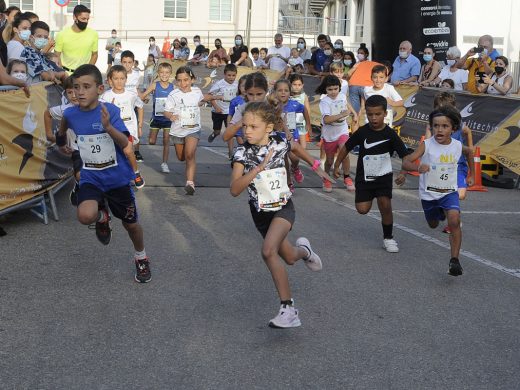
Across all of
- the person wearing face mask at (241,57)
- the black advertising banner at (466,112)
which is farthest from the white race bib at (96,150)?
the person wearing face mask at (241,57)

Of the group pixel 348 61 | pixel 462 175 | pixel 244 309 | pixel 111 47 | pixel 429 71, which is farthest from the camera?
pixel 111 47

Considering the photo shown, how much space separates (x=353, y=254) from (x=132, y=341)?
3.19 metres

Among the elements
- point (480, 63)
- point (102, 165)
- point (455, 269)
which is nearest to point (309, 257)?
point (455, 269)

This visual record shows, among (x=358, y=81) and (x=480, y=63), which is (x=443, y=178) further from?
(x=358, y=81)

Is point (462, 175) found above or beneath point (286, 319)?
above

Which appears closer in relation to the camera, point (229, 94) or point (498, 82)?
point (498, 82)

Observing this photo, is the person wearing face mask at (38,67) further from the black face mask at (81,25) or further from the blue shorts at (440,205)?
the blue shorts at (440,205)

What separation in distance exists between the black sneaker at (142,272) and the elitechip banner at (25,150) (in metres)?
2.08

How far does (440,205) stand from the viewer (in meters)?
7.63

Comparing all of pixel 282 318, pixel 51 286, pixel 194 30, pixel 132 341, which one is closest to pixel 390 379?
pixel 282 318

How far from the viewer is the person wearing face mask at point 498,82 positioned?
13766mm

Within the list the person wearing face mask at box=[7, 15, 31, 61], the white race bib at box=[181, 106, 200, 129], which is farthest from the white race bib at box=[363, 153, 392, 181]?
the person wearing face mask at box=[7, 15, 31, 61]

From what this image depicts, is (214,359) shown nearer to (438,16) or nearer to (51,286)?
(51,286)

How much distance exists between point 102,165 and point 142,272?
908 mm
